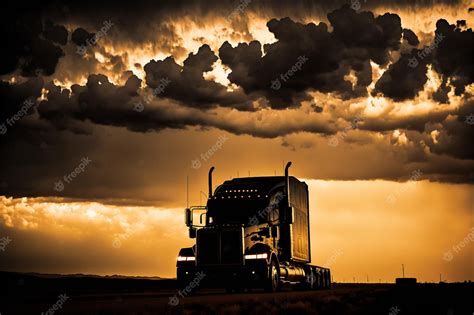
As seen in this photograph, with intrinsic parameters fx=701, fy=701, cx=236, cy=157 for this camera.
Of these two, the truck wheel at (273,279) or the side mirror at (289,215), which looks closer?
the side mirror at (289,215)

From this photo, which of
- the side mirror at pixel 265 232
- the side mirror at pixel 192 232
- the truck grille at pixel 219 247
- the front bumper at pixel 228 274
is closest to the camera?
the front bumper at pixel 228 274

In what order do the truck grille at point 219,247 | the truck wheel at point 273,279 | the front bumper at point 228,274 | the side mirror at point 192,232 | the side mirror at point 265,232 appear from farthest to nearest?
the side mirror at point 192,232
the side mirror at point 265,232
the truck grille at point 219,247
the truck wheel at point 273,279
the front bumper at point 228,274

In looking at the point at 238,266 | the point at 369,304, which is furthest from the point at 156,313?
the point at 238,266

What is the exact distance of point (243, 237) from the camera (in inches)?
1137

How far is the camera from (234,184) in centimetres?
3128

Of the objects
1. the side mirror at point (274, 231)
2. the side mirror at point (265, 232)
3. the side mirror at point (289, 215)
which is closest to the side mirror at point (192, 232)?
the side mirror at point (265, 232)

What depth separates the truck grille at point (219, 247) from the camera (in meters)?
28.9

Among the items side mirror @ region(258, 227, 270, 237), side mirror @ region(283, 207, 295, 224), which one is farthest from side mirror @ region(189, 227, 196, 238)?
side mirror @ region(283, 207, 295, 224)

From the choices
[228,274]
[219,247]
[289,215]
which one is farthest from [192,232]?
[289,215]

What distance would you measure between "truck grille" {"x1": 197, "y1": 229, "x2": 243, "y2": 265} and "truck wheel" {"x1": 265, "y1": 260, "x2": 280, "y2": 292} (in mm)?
1284

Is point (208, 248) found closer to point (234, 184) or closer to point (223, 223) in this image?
point (223, 223)

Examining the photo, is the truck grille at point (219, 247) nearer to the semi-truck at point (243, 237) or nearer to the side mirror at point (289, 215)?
the semi-truck at point (243, 237)

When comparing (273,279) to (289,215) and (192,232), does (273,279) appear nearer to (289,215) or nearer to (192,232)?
(289,215)

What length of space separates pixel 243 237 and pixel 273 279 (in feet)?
7.12
